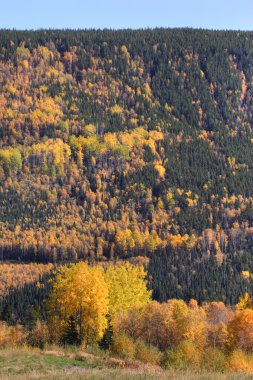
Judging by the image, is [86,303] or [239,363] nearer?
[239,363]

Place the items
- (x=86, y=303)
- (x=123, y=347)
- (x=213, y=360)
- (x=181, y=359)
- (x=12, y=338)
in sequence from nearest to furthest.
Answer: (x=181, y=359) → (x=213, y=360) → (x=123, y=347) → (x=86, y=303) → (x=12, y=338)

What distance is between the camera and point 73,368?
43062 mm

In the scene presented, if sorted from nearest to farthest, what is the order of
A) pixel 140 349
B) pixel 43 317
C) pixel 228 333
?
pixel 140 349, pixel 228 333, pixel 43 317

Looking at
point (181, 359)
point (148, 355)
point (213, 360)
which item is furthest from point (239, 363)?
point (148, 355)

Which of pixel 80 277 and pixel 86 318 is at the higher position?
pixel 80 277

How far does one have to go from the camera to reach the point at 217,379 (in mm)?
33156

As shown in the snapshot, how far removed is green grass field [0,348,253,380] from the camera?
35281 mm

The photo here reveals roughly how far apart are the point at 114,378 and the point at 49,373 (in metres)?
5.90

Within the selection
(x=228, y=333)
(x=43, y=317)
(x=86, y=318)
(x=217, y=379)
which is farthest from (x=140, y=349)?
(x=43, y=317)

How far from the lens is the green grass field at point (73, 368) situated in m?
35.3

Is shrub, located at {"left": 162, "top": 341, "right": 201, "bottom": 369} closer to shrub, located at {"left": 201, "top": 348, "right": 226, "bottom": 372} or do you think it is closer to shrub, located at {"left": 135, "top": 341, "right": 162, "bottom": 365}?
Result: shrub, located at {"left": 201, "top": 348, "right": 226, "bottom": 372}

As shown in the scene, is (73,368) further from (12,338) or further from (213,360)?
(12,338)

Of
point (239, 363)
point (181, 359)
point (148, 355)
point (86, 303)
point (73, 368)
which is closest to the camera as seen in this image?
point (73, 368)

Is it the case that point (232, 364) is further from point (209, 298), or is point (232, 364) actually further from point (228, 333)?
point (209, 298)
